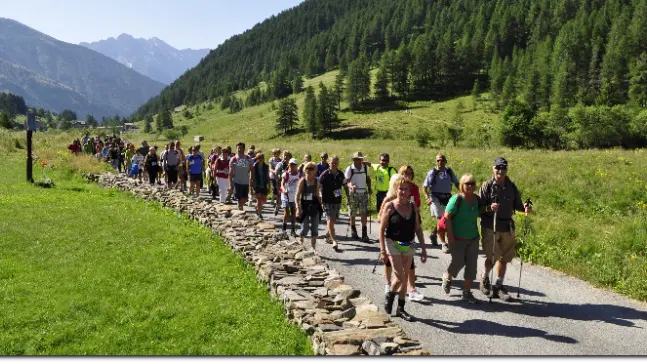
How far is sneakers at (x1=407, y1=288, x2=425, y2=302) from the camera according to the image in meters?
7.84

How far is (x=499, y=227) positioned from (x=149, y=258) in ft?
24.2

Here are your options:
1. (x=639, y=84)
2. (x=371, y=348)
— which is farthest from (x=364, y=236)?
(x=639, y=84)

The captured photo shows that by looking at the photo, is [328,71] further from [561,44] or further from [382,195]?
[382,195]

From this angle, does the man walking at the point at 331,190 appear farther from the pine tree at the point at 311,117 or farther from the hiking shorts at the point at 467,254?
the pine tree at the point at 311,117

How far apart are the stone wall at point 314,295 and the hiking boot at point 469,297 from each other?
75.8 inches

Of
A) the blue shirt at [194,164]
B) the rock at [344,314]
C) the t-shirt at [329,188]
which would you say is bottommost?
the rock at [344,314]

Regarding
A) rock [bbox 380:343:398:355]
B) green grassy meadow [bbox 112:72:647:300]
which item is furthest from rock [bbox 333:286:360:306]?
green grassy meadow [bbox 112:72:647:300]

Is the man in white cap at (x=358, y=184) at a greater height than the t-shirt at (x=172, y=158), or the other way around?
the t-shirt at (x=172, y=158)

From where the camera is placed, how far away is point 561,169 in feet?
Answer: 75.9

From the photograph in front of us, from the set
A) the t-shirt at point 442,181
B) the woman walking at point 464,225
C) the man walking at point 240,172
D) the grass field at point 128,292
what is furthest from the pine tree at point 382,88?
the woman walking at point 464,225

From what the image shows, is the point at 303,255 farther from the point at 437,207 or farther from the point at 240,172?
the point at 240,172

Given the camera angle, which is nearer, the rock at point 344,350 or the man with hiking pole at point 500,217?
the rock at point 344,350

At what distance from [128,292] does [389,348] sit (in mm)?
5159

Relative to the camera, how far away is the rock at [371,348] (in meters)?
5.38
